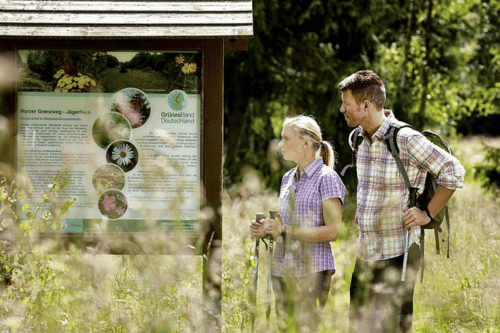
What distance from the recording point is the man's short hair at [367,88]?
3.81 metres

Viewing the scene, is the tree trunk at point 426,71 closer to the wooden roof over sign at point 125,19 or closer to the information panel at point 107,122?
the wooden roof over sign at point 125,19

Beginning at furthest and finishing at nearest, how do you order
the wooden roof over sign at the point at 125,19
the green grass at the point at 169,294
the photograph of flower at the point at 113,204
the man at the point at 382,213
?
the photograph of flower at the point at 113,204 < the wooden roof over sign at the point at 125,19 < the man at the point at 382,213 < the green grass at the point at 169,294

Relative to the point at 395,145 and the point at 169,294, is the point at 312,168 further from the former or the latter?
the point at 169,294

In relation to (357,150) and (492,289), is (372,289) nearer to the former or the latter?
(357,150)

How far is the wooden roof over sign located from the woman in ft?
3.40

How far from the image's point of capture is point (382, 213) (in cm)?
383

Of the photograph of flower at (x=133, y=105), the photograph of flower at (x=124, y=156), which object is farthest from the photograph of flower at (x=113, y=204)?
the photograph of flower at (x=133, y=105)

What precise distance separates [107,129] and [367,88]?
1.95m

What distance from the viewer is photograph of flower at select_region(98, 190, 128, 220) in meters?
4.57

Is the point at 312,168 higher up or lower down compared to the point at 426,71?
lower down

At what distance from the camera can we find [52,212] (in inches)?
168

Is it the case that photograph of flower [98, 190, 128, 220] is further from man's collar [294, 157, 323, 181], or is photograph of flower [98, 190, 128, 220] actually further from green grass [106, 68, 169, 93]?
man's collar [294, 157, 323, 181]

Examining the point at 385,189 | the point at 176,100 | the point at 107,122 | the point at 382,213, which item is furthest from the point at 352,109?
the point at 107,122

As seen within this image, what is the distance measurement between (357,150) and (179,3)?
6.06 ft
